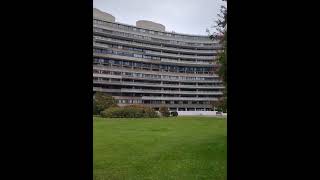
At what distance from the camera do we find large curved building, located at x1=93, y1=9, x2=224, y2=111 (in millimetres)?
76250

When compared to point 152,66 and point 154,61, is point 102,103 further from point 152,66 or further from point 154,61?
point 154,61

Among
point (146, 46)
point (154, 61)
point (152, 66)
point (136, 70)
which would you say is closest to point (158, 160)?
point (136, 70)

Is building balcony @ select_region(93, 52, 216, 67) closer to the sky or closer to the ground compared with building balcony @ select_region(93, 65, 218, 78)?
closer to the sky

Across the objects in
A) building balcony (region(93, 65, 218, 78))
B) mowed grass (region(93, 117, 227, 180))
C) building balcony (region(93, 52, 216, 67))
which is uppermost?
building balcony (region(93, 52, 216, 67))

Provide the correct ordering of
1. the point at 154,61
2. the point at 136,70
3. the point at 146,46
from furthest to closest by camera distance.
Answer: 1. the point at 154,61
2. the point at 146,46
3. the point at 136,70

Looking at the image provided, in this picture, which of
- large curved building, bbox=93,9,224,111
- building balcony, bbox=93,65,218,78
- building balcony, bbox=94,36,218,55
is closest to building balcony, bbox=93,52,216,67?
large curved building, bbox=93,9,224,111

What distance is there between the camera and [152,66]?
282 feet

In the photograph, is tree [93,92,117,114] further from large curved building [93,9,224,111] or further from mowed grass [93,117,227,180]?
mowed grass [93,117,227,180]

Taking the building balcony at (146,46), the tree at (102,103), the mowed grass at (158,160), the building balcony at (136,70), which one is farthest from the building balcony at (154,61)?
the mowed grass at (158,160)

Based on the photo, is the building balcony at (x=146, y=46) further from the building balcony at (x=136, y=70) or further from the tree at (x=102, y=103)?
the tree at (x=102, y=103)

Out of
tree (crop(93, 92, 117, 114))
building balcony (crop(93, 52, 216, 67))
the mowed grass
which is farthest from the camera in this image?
building balcony (crop(93, 52, 216, 67))
